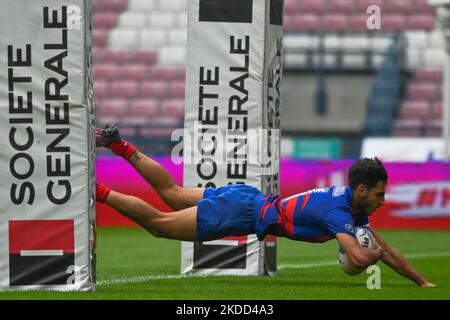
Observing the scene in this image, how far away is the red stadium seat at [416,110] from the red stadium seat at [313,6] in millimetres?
4601

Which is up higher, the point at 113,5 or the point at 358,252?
the point at 113,5

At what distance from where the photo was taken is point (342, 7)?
3119cm

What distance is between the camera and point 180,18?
31547 millimetres

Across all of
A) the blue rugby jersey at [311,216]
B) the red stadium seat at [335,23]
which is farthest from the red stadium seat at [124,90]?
the blue rugby jersey at [311,216]

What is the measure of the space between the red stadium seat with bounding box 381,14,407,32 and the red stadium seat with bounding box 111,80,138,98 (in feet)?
22.7

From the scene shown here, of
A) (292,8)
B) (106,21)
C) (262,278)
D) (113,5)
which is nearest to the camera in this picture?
(262,278)

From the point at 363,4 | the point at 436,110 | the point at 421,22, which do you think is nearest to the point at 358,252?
the point at 436,110

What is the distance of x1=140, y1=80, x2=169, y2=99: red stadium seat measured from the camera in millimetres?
29672

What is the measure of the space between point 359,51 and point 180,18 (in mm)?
5889

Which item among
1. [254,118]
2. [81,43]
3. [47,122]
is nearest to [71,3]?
[81,43]

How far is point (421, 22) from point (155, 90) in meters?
7.40

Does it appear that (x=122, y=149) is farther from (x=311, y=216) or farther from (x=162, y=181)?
(x=311, y=216)

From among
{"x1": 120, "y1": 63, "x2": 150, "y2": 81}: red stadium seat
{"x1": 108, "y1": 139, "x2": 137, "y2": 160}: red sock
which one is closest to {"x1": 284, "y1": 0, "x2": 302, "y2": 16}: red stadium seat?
{"x1": 120, "y1": 63, "x2": 150, "y2": 81}: red stadium seat

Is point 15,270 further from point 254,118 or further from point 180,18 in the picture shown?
point 180,18
